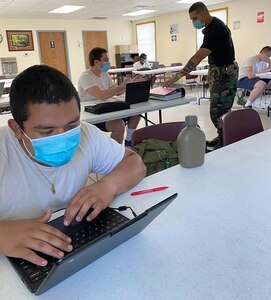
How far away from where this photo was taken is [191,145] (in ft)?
4.15

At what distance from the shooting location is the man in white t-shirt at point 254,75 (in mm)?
5363

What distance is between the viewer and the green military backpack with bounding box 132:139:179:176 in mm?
1653

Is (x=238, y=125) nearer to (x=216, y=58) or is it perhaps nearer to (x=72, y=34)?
(x=216, y=58)

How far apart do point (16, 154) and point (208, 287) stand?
0.68 m

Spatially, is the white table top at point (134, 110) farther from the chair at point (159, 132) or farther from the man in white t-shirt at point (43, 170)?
the man in white t-shirt at point (43, 170)

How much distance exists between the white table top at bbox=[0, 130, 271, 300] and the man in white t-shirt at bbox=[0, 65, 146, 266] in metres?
0.08

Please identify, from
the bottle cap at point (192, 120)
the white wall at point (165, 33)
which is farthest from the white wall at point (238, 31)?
the bottle cap at point (192, 120)

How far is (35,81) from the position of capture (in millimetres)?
878

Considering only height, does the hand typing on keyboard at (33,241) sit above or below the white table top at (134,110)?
below

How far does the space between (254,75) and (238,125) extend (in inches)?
153

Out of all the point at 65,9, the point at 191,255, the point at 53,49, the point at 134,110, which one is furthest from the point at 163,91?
the point at 53,49

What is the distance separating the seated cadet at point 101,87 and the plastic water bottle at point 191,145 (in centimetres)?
162

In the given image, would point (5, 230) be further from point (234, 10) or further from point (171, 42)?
point (171, 42)

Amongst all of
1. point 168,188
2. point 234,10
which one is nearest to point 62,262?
point 168,188
